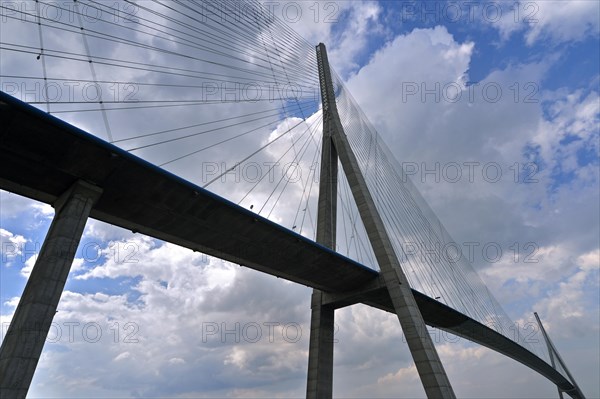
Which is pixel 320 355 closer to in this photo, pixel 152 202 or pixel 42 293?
pixel 152 202

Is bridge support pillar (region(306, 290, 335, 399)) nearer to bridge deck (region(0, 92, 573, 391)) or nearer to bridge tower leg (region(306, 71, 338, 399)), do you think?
bridge tower leg (region(306, 71, 338, 399))

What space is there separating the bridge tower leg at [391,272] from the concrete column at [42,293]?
1782 cm

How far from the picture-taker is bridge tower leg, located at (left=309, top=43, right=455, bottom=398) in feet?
79.8

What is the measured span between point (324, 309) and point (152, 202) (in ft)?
55.0

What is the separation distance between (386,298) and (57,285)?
76.5ft

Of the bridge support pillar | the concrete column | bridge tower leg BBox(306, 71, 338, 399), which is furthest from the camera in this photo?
bridge tower leg BBox(306, 71, 338, 399)

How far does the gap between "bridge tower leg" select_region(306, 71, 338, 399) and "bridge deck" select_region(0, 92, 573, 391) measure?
2.11 metres

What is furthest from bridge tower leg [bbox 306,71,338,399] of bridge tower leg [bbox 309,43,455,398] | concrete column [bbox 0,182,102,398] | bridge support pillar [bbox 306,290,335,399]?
concrete column [bbox 0,182,102,398]

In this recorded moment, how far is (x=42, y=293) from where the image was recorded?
581 inches

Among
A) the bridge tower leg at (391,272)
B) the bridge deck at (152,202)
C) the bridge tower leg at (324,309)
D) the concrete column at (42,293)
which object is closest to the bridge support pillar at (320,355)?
the bridge tower leg at (324,309)

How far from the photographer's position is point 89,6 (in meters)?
16.5

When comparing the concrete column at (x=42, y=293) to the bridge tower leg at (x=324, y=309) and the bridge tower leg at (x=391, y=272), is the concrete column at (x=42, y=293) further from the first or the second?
the bridge tower leg at (x=391, y=272)

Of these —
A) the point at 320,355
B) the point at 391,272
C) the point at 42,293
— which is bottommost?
the point at 42,293

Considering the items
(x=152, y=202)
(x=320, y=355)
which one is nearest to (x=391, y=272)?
(x=320, y=355)
